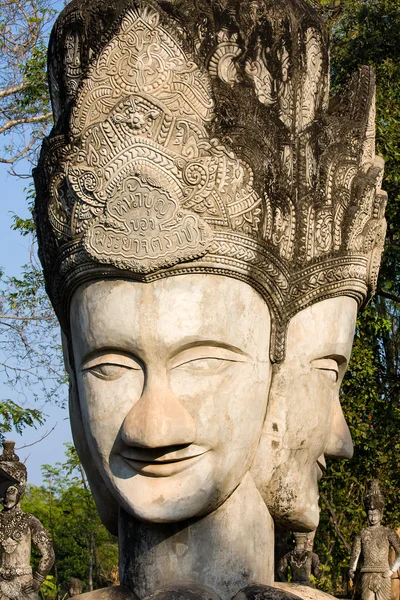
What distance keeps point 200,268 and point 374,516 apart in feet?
26.8

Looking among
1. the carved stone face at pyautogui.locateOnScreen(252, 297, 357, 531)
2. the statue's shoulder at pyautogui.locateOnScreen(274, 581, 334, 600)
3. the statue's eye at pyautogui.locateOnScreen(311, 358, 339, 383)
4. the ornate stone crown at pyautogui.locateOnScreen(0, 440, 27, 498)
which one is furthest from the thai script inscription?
the ornate stone crown at pyautogui.locateOnScreen(0, 440, 27, 498)

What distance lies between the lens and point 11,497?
33.0ft

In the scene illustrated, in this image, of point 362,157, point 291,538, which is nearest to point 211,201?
point 362,157

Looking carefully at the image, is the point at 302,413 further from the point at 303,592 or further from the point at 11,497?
the point at 11,497

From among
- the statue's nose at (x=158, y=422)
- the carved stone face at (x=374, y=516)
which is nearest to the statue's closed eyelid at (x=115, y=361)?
the statue's nose at (x=158, y=422)

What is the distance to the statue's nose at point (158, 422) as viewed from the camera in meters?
3.58

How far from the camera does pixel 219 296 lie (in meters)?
3.77

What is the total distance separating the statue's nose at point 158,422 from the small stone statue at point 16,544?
21.9ft

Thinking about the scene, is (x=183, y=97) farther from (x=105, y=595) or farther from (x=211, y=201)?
(x=105, y=595)

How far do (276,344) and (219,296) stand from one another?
0.36 m

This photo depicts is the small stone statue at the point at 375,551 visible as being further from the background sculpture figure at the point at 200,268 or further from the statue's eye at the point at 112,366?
the statue's eye at the point at 112,366

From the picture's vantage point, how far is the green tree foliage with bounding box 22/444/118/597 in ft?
61.0

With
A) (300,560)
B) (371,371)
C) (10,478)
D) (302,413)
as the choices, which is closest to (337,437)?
(302,413)

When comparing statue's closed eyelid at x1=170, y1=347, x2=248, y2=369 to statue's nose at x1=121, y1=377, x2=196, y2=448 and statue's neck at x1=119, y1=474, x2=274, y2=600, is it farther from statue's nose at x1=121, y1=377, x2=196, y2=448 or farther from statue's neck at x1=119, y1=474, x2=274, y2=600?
statue's neck at x1=119, y1=474, x2=274, y2=600
